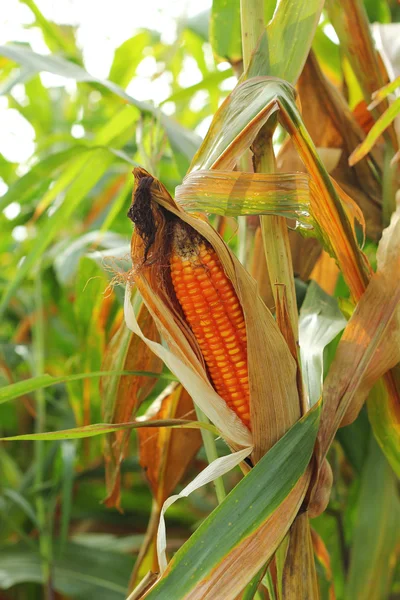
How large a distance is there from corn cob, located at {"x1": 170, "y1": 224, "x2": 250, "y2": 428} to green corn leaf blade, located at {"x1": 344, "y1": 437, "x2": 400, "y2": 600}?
0.30m

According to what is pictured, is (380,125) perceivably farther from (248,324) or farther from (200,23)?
(200,23)

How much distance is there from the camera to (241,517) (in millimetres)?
383

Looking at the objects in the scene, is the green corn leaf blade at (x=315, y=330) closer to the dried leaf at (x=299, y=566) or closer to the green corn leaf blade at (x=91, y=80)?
the dried leaf at (x=299, y=566)

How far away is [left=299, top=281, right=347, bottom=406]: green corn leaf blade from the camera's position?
1.47 ft

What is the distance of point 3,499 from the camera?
96 centimetres

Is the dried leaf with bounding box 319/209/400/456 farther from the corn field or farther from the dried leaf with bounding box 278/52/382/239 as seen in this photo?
the dried leaf with bounding box 278/52/382/239

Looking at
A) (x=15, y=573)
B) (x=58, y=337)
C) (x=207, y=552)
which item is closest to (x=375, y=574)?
(x=207, y=552)

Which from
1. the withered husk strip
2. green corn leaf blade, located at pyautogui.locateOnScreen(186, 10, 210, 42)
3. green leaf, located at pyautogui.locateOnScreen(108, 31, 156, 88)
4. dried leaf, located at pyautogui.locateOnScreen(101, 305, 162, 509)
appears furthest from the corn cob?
green leaf, located at pyautogui.locateOnScreen(108, 31, 156, 88)

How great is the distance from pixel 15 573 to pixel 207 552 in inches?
21.2

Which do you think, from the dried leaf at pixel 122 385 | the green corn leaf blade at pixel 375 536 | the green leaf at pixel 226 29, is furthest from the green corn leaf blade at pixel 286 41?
the green corn leaf blade at pixel 375 536

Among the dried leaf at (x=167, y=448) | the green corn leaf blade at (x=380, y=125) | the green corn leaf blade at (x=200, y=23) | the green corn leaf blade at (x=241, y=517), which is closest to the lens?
the green corn leaf blade at (x=241, y=517)

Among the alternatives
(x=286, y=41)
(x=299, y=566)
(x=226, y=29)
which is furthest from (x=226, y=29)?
(x=299, y=566)

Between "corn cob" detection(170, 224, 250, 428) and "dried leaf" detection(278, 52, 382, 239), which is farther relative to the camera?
"dried leaf" detection(278, 52, 382, 239)

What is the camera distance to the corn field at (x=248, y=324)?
40 cm
